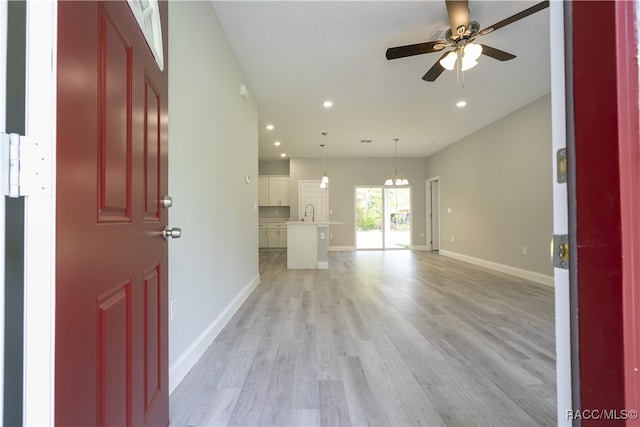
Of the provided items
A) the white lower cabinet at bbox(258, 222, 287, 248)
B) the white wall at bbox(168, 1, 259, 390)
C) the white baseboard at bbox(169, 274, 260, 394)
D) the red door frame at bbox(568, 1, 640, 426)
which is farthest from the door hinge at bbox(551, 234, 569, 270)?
the white lower cabinet at bbox(258, 222, 287, 248)

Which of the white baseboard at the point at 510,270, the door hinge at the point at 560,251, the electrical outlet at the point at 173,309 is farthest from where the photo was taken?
the white baseboard at the point at 510,270

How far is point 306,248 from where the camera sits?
507 cm

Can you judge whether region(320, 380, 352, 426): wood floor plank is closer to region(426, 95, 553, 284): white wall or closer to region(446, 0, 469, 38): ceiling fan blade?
region(446, 0, 469, 38): ceiling fan blade

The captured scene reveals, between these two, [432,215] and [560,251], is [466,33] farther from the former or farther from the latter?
[432,215]

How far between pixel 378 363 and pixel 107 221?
170 cm

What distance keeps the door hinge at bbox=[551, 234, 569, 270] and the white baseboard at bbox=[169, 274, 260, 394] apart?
69.5 inches

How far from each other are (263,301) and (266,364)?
1.36 meters

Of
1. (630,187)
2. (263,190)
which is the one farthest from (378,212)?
(630,187)

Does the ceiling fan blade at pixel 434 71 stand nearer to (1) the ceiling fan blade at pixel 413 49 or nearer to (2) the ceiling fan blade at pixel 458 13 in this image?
(1) the ceiling fan blade at pixel 413 49

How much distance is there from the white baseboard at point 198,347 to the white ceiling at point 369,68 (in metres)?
2.58

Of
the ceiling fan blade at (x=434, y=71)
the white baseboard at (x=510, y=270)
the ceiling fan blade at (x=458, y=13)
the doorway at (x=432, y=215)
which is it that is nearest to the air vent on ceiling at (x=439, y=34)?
the ceiling fan blade at (x=434, y=71)

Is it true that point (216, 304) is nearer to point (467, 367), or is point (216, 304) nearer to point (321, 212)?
point (467, 367)

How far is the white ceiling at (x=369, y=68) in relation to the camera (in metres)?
2.25

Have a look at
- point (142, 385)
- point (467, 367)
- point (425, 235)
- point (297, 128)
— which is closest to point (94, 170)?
point (142, 385)
